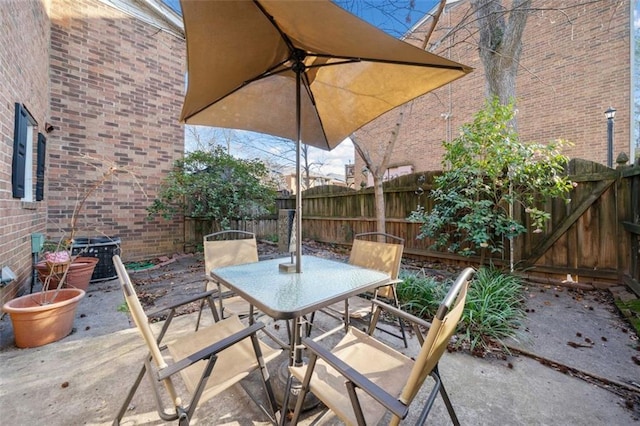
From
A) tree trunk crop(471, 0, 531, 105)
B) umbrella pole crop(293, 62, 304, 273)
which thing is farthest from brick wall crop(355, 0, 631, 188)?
umbrella pole crop(293, 62, 304, 273)

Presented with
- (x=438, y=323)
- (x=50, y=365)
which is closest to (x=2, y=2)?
(x=50, y=365)

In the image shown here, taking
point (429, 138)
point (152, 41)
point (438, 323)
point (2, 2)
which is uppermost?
point (152, 41)

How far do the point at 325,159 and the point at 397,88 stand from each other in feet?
36.5

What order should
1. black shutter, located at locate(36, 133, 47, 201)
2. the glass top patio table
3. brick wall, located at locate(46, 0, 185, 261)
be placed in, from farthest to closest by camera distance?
brick wall, located at locate(46, 0, 185, 261) → black shutter, located at locate(36, 133, 47, 201) → the glass top patio table

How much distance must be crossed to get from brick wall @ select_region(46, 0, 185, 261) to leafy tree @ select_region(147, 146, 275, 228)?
1.22 feet

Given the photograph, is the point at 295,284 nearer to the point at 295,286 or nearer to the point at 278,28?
the point at 295,286

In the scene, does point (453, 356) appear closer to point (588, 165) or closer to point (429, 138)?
point (588, 165)

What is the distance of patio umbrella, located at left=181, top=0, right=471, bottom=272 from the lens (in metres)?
1.52

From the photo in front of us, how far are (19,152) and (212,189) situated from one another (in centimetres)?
292

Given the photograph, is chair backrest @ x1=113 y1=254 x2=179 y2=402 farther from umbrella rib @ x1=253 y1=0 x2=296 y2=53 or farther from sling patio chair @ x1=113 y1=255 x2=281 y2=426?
umbrella rib @ x1=253 y1=0 x2=296 y2=53

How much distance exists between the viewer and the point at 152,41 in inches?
224

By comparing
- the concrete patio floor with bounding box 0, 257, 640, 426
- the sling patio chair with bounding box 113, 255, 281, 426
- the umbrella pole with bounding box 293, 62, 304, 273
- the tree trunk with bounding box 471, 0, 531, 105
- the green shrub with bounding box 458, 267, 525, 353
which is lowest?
the concrete patio floor with bounding box 0, 257, 640, 426

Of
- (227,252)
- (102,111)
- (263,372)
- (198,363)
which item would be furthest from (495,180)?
(102,111)

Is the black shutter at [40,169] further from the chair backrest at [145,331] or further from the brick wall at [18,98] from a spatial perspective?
the chair backrest at [145,331]
